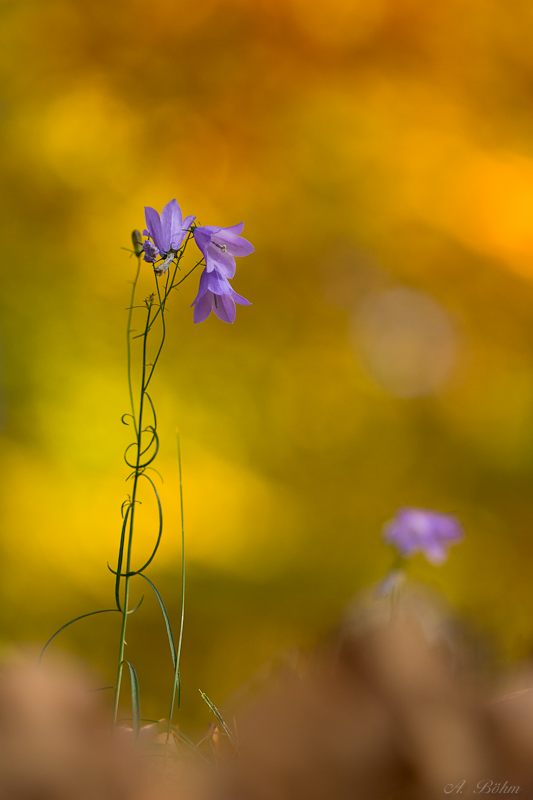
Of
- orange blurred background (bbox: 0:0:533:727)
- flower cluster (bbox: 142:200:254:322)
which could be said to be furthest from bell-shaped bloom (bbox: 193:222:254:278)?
orange blurred background (bbox: 0:0:533:727)

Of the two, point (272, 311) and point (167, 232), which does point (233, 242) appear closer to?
point (167, 232)

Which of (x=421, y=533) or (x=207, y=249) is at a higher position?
(x=207, y=249)

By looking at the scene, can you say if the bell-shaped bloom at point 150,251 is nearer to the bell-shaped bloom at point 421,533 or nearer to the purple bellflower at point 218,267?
the purple bellflower at point 218,267

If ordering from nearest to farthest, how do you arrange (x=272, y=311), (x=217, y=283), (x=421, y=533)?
(x=217, y=283), (x=421, y=533), (x=272, y=311)

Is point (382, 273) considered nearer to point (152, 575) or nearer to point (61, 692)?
point (152, 575)

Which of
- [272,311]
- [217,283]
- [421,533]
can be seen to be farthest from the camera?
[272,311]

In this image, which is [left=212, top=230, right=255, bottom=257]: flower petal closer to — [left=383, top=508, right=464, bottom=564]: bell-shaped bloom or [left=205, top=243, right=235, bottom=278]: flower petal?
[left=205, top=243, right=235, bottom=278]: flower petal

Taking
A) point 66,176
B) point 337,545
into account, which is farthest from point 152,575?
point 66,176

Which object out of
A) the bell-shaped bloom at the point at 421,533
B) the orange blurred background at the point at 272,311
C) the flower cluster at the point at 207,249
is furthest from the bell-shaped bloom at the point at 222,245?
the orange blurred background at the point at 272,311

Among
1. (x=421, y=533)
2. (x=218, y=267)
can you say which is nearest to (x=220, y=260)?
(x=218, y=267)
